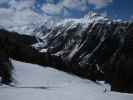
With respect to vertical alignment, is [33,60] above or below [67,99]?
below

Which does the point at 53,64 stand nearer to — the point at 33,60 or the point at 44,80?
the point at 33,60

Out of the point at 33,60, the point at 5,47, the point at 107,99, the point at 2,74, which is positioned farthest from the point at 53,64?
the point at 107,99

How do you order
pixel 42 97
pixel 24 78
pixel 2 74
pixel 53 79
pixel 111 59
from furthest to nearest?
pixel 111 59, pixel 53 79, pixel 24 78, pixel 2 74, pixel 42 97

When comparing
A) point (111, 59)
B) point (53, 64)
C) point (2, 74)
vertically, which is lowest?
point (111, 59)

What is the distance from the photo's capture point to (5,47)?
30078 mm

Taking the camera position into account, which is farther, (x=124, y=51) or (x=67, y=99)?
(x=124, y=51)

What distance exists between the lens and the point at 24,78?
14.6 meters

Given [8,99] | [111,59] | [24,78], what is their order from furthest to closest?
1. [111,59]
2. [24,78]
3. [8,99]

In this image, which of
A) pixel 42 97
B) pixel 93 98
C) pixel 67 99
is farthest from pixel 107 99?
pixel 42 97

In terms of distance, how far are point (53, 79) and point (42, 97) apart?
7.94 meters

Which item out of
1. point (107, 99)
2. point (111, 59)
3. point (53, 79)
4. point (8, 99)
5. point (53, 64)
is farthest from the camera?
point (111, 59)

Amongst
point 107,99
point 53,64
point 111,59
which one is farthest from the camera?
point 111,59

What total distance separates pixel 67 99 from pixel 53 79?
7.93 m

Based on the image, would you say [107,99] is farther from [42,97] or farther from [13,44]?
→ [13,44]
